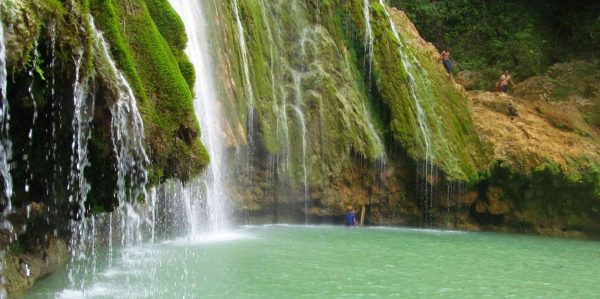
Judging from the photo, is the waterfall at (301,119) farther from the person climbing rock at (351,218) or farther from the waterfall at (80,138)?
the waterfall at (80,138)

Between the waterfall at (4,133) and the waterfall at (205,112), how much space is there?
6.91 m

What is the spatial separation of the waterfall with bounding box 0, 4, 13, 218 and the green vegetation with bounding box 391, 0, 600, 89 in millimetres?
22787

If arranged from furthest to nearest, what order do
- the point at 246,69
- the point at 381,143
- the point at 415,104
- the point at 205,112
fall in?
the point at 415,104 < the point at 381,143 < the point at 246,69 < the point at 205,112

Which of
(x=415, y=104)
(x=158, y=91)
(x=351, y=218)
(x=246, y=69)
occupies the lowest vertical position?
(x=351, y=218)

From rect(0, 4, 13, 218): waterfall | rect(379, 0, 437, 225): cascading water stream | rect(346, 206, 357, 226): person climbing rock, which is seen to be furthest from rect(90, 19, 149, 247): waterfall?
rect(379, 0, 437, 225): cascading water stream

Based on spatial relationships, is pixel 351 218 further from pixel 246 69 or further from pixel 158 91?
pixel 158 91

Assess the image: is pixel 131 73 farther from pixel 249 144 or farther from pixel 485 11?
pixel 485 11

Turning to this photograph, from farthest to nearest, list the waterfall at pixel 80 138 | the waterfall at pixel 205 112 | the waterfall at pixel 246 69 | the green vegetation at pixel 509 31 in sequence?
the green vegetation at pixel 509 31 → the waterfall at pixel 246 69 → the waterfall at pixel 205 112 → the waterfall at pixel 80 138

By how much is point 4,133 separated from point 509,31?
26.1m

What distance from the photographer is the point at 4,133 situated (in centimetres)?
569

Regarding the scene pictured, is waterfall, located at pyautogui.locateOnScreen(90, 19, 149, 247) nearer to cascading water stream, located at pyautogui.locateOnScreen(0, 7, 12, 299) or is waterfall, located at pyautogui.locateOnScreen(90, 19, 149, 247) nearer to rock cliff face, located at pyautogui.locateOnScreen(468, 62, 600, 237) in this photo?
cascading water stream, located at pyautogui.locateOnScreen(0, 7, 12, 299)

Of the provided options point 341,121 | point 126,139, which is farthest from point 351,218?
point 126,139

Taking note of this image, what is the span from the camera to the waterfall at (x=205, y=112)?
13.3 metres

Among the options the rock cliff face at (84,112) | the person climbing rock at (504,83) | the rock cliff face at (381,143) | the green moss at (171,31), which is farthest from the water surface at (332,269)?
the person climbing rock at (504,83)
